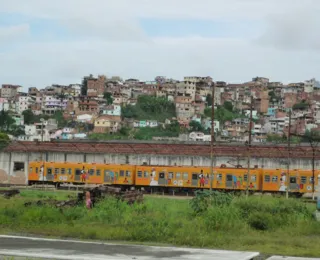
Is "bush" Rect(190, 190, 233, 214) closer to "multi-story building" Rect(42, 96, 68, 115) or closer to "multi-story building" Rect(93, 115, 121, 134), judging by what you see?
"multi-story building" Rect(93, 115, 121, 134)

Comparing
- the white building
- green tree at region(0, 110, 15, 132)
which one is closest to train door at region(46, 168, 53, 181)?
green tree at region(0, 110, 15, 132)

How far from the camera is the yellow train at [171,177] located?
126 feet

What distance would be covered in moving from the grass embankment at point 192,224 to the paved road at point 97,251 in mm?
1492

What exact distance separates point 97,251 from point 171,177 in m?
25.8

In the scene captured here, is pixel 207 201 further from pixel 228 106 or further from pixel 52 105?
pixel 228 106

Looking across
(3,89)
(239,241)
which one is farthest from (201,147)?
(3,89)

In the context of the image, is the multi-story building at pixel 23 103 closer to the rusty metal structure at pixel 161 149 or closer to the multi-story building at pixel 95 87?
the multi-story building at pixel 95 87

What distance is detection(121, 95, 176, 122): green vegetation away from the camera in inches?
4943

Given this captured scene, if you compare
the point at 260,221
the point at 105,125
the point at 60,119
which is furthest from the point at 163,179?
the point at 60,119

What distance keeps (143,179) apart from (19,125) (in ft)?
265

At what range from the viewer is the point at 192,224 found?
18.4m

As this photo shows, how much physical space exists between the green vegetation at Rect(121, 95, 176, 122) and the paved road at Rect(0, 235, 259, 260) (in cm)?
10705

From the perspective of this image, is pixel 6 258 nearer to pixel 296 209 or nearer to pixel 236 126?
pixel 296 209

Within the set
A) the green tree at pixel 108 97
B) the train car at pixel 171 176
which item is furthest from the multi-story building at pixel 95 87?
the train car at pixel 171 176
